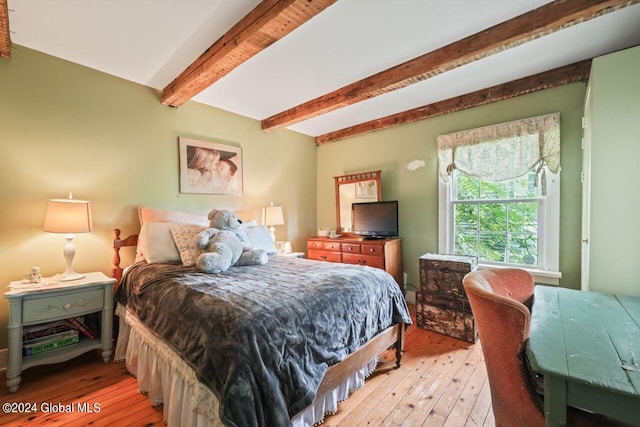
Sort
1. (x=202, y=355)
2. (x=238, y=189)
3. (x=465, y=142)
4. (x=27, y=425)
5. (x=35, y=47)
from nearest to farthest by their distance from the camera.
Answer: (x=202, y=355) < (x=27, y=425) < (x=35, y=47) < (x=465, y=142) < (x=238, y=189)

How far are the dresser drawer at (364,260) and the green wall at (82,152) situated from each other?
5.52 feet

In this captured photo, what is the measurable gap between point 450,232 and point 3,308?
433 centimetres

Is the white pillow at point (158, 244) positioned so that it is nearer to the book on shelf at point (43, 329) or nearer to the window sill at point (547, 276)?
the book on shelf at point (43, 329)

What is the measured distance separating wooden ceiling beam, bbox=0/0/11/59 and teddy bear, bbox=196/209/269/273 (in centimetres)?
182

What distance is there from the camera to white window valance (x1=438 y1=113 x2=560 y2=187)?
2.67 metres

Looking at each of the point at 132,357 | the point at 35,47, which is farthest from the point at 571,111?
the point at 35,47

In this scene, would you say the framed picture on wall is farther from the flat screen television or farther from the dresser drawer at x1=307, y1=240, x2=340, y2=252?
the flat screen television

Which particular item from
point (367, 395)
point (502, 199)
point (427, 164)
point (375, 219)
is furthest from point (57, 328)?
point (502, 199)

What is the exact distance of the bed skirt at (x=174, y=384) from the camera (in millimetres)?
1250

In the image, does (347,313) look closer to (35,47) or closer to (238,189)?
(238,189)

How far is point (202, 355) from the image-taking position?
1.28 m

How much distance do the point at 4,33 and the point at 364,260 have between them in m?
3.69

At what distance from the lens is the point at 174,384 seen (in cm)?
147

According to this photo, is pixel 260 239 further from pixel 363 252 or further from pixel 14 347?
pixel 14 347
